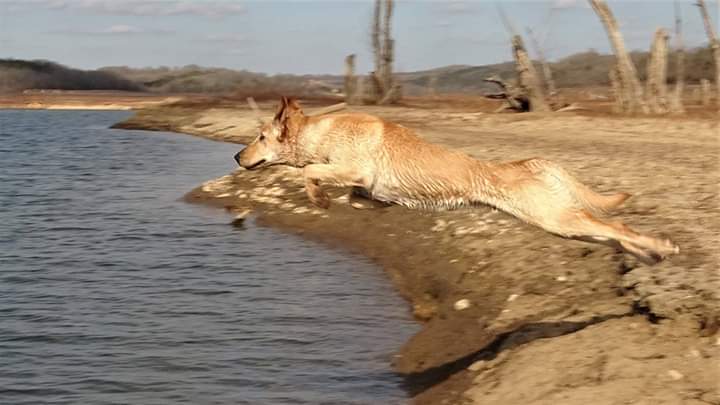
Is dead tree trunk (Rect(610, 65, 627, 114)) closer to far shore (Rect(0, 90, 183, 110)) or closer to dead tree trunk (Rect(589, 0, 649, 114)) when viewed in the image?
dead tree trunk (Rect(589, 0, 649, 114))

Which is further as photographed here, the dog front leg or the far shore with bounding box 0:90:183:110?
the far shore with bounding box 0:90:183:110

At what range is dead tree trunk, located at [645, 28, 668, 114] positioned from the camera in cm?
2902

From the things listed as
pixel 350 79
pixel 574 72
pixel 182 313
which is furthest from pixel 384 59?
pixel 574 72

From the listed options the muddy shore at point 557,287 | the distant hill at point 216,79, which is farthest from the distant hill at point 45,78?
the muddy shore at point 557,287

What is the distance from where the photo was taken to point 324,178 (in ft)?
31.7

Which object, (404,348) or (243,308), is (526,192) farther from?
(243,308)

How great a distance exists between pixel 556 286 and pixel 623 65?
2027 cm

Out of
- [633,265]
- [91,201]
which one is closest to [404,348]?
[633,265]

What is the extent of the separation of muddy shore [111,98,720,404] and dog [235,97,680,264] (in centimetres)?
34

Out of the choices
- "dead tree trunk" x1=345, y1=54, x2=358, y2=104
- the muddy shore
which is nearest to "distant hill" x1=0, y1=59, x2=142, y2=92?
"dead tree trunk" x1=345, y1=54, x2=358, y2=104

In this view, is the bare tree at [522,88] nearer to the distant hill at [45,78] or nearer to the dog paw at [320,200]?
the dog paw at [320,200]

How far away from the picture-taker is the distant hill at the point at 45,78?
9662 cm

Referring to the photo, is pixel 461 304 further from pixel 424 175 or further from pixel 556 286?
pixel 424 175

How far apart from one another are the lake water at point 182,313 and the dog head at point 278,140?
1.89 metres
